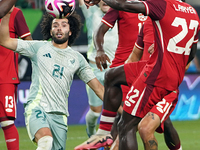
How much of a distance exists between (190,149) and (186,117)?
4.69 m

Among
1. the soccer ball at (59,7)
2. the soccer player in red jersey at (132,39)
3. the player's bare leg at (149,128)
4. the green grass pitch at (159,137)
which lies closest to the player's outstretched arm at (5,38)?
the soccer ball at (59,7)

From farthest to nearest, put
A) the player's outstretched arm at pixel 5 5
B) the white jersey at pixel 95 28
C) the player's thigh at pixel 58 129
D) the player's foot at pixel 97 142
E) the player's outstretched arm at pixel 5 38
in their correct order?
the white jersey at pixel 95 28 < the player's foot at pixel 97 142 < the player's thigh at pixel 58 129 < the player's outstretched arm at pixel 5 38 < the player's outstretched arm at pixel 5 5

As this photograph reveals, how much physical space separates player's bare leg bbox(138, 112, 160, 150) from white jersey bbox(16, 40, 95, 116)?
2.93ft

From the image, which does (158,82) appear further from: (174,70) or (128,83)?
(128,83)

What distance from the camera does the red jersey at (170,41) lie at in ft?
15.7

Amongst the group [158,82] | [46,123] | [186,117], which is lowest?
[186,117]

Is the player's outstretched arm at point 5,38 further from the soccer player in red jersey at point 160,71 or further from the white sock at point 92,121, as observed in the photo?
the white sock at point 92,121

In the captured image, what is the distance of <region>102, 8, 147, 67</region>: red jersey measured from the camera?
21.8 ft

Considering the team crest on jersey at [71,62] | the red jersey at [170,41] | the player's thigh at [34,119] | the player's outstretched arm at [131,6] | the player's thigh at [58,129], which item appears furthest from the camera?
the team crest on jersey at [71,62]

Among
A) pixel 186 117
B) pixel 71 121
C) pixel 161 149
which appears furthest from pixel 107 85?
pixel 186 117

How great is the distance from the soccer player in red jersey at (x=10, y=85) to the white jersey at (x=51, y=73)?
3.09ft

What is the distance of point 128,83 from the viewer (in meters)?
5.57

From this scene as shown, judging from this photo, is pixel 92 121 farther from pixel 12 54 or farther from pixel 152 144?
pixel 152 144

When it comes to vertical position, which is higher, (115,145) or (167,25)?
(167,25)
